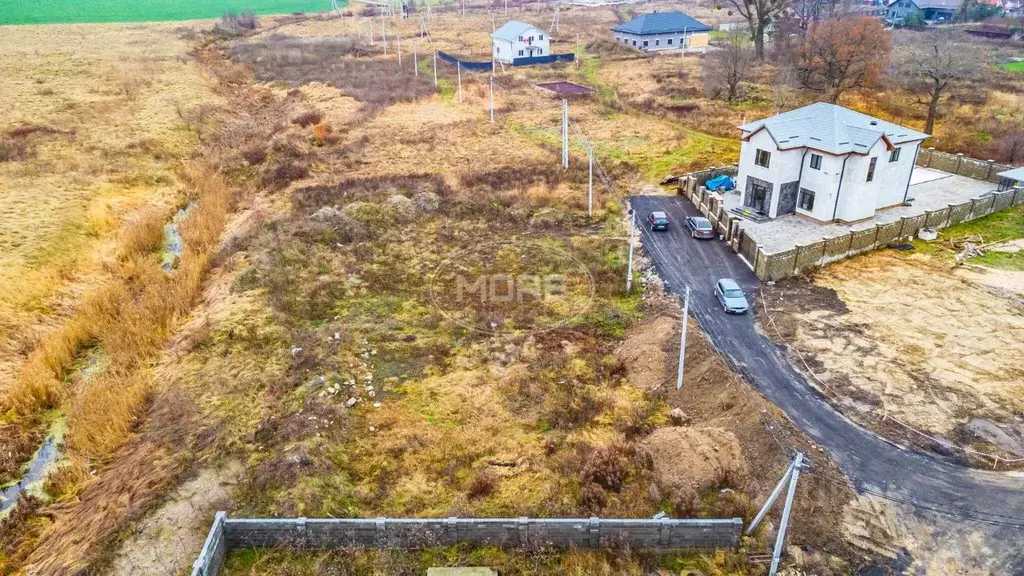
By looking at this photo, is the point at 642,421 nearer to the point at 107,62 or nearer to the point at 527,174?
the point at 527,174

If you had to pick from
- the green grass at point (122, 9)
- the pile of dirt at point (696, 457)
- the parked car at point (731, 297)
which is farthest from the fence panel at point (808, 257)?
the green grass at point (122, 9)

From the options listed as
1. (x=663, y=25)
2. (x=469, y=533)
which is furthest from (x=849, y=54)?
(x=469, y=533)

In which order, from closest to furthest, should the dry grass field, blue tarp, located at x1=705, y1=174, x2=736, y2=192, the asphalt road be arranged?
the asphalt road, the dry grass field, blue tarp, located at x1=705, y1=174, x2=736, y2=192

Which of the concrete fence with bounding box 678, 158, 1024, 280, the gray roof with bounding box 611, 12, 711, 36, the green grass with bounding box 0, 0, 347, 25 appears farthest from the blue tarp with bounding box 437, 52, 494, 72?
the green grass with bounding box 0, 0, 347, 25

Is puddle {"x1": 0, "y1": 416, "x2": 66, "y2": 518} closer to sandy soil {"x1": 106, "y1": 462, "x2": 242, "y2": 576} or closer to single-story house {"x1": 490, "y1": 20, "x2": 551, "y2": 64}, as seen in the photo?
sandy soil {"x1": 106, "y1": 462, "x2": 242, "y2": 576}

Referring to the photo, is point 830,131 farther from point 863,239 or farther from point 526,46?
point 526,46

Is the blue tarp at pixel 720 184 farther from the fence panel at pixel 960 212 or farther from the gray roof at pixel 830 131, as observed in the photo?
the fence panel at pixel 960 212

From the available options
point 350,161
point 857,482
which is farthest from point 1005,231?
point 350,161
